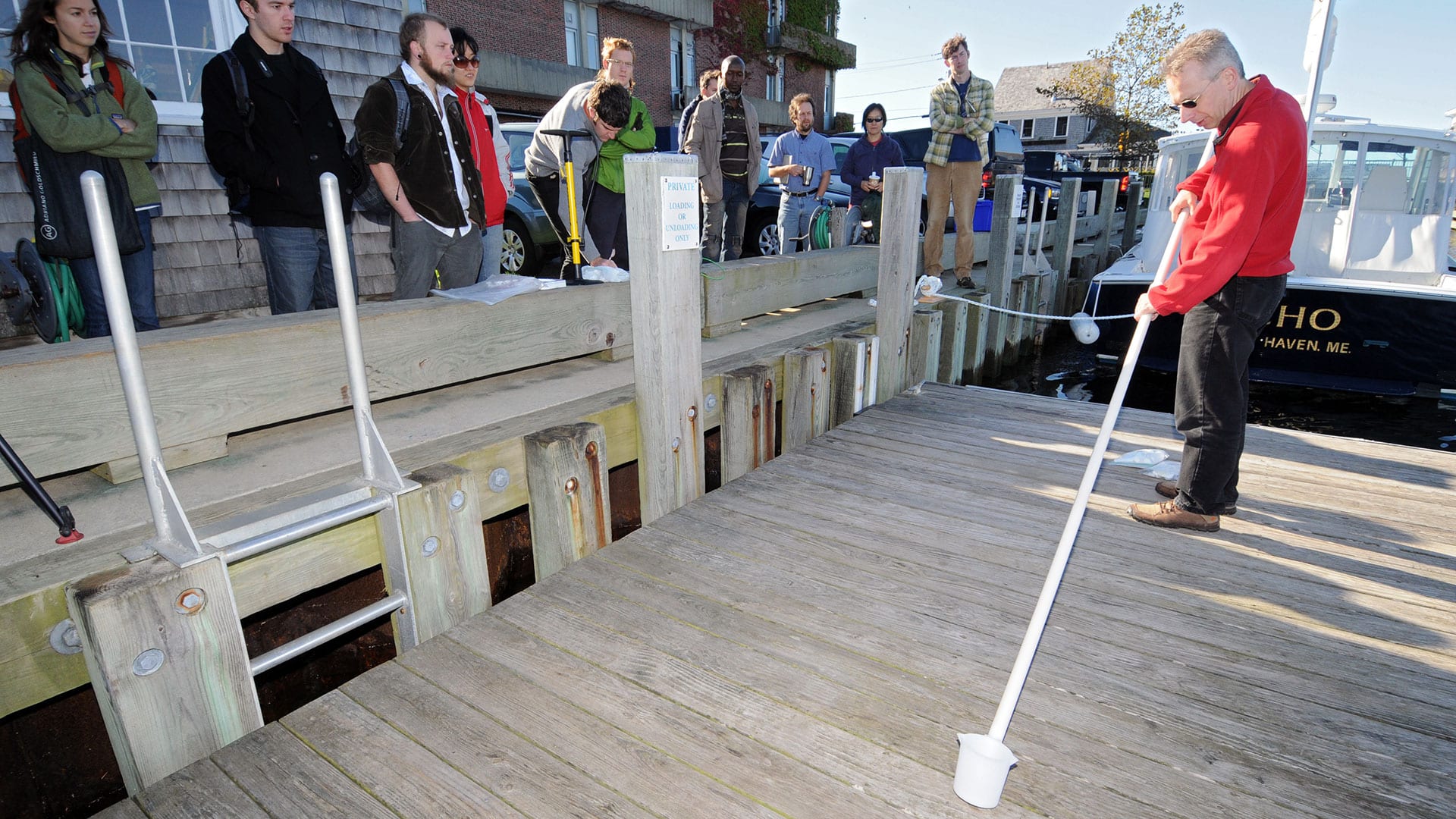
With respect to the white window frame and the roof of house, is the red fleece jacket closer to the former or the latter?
the white window frame

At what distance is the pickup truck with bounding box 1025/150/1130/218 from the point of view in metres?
13.4

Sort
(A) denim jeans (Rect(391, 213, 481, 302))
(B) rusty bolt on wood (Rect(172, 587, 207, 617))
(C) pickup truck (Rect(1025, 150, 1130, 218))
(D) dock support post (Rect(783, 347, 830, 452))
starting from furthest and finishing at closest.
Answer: (C) pickup truck (Rect(1025, 150, 1130, 218)), (D) dock support post (Rect(783, 347, 830, 452)), (A) denim jeans (Rect(391, 213, 481, 302)), (B) rusty bolt on wood (Rect(172, 587, 207, 617))

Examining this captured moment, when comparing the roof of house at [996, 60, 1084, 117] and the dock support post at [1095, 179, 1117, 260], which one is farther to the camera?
the roof of house at [996, 60, 1084, 117]

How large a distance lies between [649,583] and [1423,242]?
8546 millimetres

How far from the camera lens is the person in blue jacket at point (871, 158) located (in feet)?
25.1

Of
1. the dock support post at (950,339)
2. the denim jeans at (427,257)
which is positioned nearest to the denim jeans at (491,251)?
the denim jeans at (427,257)

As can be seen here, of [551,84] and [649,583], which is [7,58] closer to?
[649,583]

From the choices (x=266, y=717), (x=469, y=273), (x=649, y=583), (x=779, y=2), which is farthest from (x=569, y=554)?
(x=779, y=2)

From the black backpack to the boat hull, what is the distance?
6.89 m

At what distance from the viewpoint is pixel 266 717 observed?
10.7 feet

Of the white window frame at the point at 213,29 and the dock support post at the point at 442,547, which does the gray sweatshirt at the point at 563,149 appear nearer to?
the white window frame at the point at 213,29

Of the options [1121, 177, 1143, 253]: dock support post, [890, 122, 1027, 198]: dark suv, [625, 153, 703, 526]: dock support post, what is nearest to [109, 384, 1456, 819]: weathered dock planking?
[625, 153, 703, 526]: dock support post

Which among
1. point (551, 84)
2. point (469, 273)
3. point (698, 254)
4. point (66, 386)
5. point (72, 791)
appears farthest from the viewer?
point (551, 84)

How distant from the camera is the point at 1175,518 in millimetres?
3131
